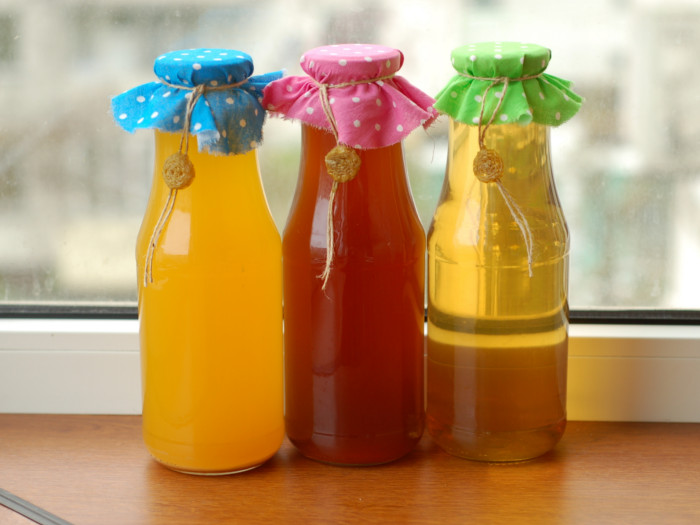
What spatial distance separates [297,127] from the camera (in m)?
1.03

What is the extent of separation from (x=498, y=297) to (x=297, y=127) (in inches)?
11.9

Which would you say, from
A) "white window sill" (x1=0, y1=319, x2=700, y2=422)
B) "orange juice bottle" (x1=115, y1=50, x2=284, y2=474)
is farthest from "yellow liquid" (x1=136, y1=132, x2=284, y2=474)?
"white window sill" (x1=0, y1=319, x2=700, y2=422)

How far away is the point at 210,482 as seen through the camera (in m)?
0.88

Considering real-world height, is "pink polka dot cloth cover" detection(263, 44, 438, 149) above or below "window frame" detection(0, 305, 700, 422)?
above

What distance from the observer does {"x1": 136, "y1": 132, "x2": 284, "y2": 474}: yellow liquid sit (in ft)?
2.73

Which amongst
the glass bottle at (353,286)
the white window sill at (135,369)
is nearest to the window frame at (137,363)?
the white window sill at (135,369)

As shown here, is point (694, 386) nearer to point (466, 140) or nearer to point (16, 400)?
point (466, 140)

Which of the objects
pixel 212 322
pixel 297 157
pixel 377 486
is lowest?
pixel 377 486

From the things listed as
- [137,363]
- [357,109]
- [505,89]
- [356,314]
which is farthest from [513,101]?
[137,363]

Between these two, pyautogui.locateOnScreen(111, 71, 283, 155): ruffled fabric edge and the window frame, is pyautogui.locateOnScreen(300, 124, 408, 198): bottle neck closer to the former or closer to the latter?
pyautogui.locateOnScreen(111, 71, 283, 155): ruffled fabric edge

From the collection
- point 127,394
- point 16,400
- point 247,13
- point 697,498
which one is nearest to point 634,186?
point 697,498

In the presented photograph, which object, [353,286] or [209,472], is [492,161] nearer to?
[353,286]

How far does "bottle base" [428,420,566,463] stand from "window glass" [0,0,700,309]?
207mm

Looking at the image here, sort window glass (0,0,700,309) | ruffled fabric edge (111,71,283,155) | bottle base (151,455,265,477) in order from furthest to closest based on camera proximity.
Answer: window glass (0,0,700,309), bottle base (151,455,265,477), ruffled fabric edge (111,71,283,155)
